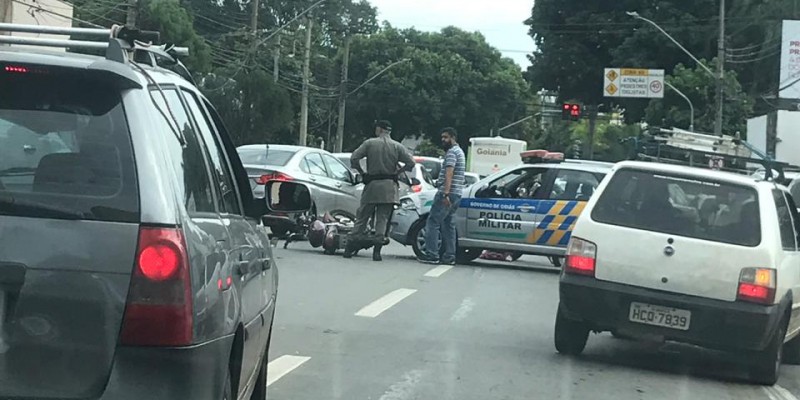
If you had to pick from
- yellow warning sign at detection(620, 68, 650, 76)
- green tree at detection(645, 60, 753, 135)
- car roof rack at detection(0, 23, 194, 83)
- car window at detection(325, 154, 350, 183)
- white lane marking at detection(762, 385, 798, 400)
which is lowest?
white lane marking at detection(762, 385, 798, 400)

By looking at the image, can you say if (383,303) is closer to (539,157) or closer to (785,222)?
(785,222)

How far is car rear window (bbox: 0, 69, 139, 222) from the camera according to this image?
3.26 metres

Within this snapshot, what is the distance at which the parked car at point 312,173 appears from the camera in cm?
1712

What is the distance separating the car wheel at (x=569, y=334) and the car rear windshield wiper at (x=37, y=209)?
5.87 meters

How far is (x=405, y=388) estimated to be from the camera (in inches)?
283

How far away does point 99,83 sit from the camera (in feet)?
11.2

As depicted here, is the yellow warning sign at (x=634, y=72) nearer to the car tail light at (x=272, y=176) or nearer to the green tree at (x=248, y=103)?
the green tree at (x=248, y=103)

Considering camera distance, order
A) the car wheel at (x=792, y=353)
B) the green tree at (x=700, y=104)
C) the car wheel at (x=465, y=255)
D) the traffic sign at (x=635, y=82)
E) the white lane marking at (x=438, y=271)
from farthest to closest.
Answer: the traffic sign at (x=635, y=82), the green tree at (x=700, y=104), the car wheel at (x=465, y=255), the white lane marking at (x=438, y=271), the car wheel at (x=792, y=353)

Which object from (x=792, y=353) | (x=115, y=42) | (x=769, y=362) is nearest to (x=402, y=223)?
(x=792, y=353)

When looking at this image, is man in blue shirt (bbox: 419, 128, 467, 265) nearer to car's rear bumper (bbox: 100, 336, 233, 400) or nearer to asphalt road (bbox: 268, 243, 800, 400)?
asphalt road (bbox: 268, 243, 800, 400)

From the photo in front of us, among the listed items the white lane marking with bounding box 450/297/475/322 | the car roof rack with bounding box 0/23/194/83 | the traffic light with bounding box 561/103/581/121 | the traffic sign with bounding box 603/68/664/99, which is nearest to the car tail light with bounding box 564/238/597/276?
the white lane marking with bounding box 450/297/475/322

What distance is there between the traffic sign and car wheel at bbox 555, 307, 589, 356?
4321 cm

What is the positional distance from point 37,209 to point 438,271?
11771 mm

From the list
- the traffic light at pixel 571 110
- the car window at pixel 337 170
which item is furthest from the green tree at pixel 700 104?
the car window at pixel 337 170
